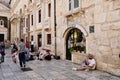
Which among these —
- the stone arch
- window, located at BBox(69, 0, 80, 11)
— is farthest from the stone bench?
window, located at BBox(69, 0, 80, 11)

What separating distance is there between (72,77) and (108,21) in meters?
3.20

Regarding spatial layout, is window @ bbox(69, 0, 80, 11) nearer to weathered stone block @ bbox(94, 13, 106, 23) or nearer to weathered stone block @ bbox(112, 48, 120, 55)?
weathered stone block @ bbox(94, 13, 106, 23)

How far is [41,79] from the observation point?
23.5 ft

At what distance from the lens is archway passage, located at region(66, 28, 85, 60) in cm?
1170

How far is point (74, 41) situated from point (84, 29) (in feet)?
7.20

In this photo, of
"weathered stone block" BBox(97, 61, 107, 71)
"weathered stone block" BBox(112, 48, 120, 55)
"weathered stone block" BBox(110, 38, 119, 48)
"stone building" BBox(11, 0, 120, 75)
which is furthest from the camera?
"weathered stone block" BBox(97, 61, 107, 71)

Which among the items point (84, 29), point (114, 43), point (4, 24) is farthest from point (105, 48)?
point (4, 24)

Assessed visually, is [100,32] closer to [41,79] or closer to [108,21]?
[108,21]

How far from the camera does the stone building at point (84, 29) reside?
806 centimetres

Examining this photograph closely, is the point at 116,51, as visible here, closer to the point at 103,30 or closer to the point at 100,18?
the point at 103,30

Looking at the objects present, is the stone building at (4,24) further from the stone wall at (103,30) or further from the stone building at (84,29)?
the stone wall at (103,30)

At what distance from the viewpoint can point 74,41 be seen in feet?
41.5

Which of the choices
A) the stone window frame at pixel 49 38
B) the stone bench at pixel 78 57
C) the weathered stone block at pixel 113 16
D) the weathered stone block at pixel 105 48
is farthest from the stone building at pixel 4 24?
the weathered stone block at pixel 113 16

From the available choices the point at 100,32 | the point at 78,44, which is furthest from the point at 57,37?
the point at 100,32
